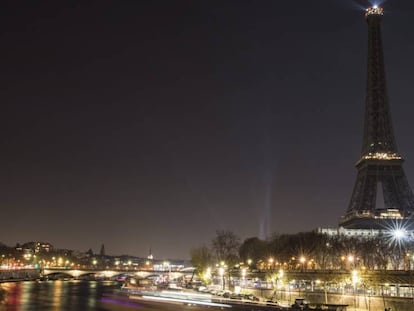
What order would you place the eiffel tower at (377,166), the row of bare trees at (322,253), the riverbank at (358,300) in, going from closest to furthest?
the riverbank at (358,300), the row of bare trees at (322,253), the eiffel tower at (377,166)

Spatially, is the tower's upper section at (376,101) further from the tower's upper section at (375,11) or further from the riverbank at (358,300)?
the riverbank at (358,300)

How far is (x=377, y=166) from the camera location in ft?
442

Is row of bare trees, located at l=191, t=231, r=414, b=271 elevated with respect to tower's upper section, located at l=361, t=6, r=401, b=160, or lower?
lower

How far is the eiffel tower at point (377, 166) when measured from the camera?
133 meters

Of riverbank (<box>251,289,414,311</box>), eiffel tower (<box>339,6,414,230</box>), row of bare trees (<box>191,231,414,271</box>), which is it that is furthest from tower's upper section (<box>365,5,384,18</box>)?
riverbank (<box>251,289,414,311</box>)

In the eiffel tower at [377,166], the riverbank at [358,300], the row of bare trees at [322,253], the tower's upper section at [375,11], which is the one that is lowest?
the riverbank at [358,300]

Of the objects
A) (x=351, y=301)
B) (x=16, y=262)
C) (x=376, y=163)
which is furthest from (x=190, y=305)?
(x=16, y=262)

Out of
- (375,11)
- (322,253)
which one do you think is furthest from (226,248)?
(375,11)

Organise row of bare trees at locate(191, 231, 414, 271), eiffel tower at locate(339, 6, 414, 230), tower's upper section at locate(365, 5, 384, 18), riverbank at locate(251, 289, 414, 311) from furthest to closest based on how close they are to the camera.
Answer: tower's upper section at locate(365, 5, 384, 18), eiffel tower at locate(339, 6, 414, 230), row of bare trees at locate(191, 231, 414, 271), riverbank at locate(251, 289, 414, 311)

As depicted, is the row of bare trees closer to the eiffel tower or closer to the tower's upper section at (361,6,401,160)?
the eiffel tower

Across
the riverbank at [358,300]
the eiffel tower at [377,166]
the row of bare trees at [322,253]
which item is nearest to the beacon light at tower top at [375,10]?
the eiffel tower at [377,166]

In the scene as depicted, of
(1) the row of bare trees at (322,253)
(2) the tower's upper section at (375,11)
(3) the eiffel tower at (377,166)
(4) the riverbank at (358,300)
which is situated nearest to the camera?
(4) the riverbank at (358,300)

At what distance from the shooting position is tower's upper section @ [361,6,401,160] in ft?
457

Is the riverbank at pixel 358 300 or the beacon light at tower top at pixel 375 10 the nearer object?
the riverbank at pixel 358 300
